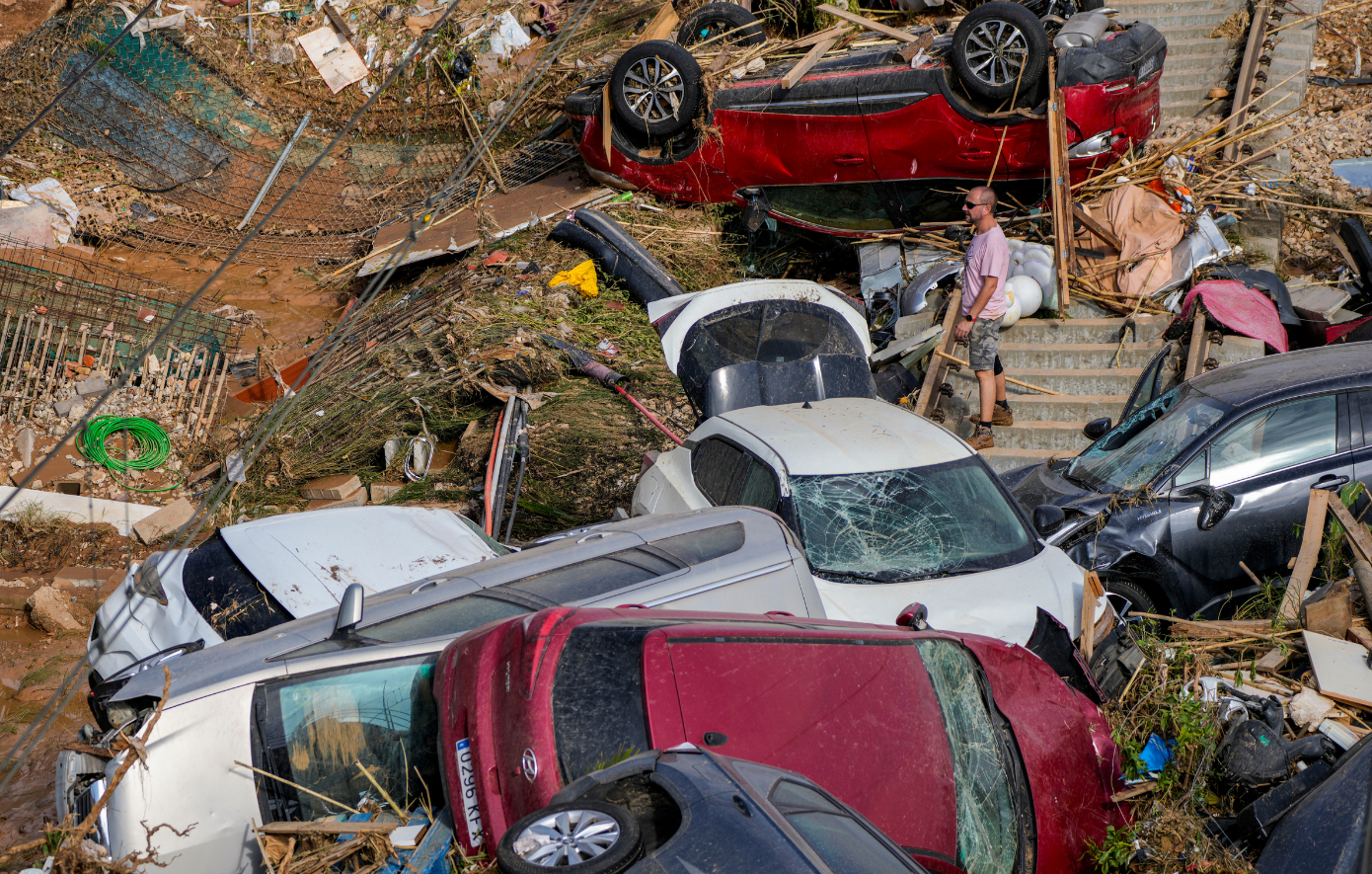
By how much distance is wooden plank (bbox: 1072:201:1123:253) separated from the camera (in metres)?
8.59

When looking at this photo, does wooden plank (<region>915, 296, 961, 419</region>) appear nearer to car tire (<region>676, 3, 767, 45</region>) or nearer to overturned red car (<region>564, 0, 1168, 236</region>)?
overturned red car (<region>564, 0, 1168, 236</region>)

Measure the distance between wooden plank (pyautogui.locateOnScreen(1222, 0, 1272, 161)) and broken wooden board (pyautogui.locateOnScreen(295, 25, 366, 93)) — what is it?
12440mm

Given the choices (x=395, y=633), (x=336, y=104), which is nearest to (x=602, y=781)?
(x=395, y=633)

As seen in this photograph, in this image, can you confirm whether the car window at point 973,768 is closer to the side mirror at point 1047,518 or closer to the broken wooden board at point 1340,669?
the broken wooden board at point 1340,669

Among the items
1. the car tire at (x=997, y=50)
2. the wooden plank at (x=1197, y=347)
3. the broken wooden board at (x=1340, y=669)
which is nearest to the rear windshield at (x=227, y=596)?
the broken wooden board at (x=1340, y=669)

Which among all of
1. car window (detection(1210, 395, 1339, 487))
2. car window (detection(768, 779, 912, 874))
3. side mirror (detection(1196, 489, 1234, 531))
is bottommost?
side mirror (detection(1196, 489, 1234, 531))

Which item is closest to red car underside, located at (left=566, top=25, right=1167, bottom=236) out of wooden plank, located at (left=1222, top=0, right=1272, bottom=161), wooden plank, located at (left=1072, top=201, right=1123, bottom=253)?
wooden plank, located at (left=1072, top=201, right=1123, bottom=253)

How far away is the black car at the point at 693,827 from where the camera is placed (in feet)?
6.59

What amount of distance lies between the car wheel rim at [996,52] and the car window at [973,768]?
22.2ft

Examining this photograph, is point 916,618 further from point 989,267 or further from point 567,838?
point 989,267

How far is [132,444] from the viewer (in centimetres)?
834

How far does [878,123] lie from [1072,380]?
3.16 metres

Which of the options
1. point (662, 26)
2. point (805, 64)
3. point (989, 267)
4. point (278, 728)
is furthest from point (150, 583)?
point (662, 26)

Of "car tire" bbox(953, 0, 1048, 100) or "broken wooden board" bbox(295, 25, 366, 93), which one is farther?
"broken wooden board" bbox(295, 25, 366, 93)
